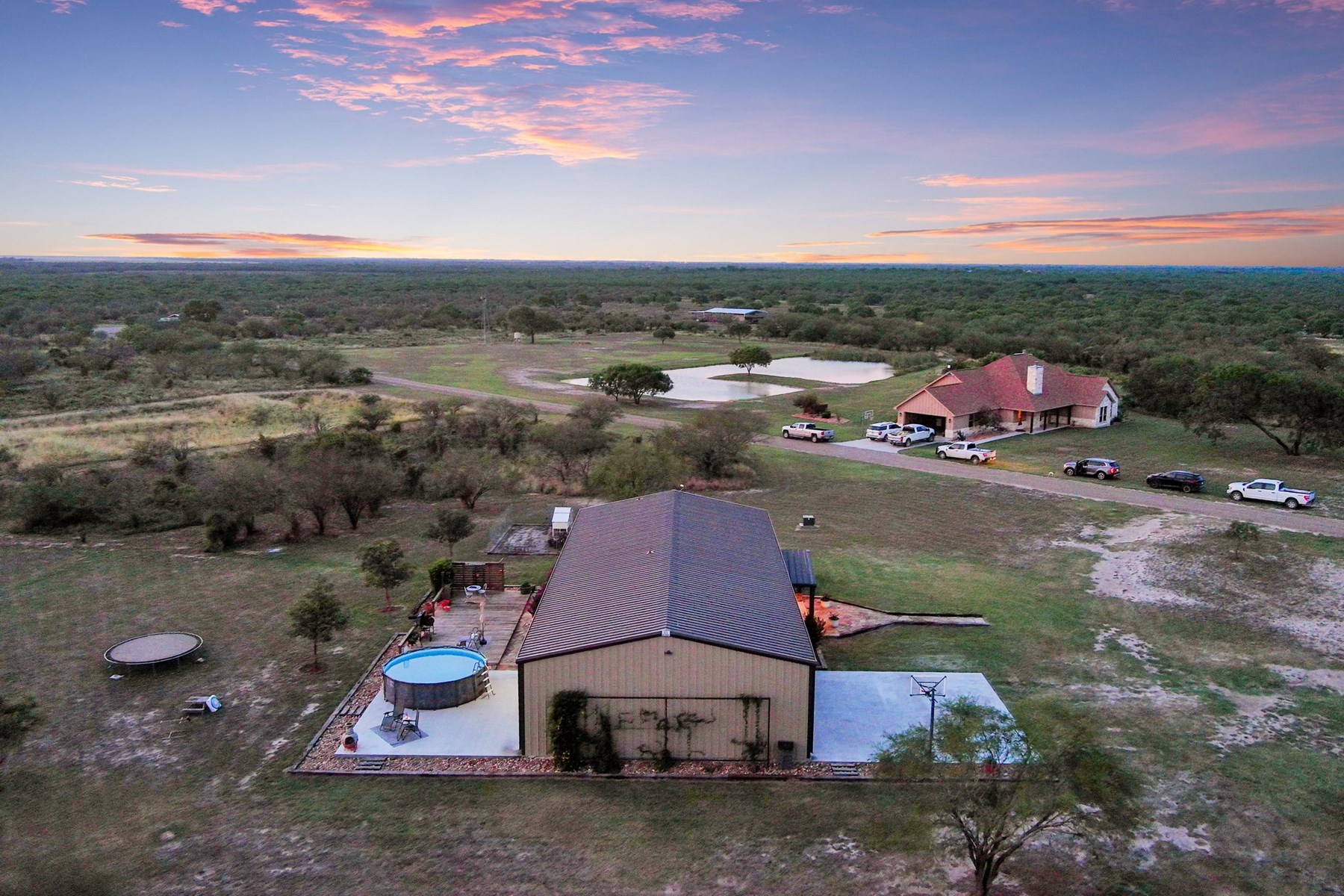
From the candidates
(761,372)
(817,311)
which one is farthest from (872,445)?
(817,311)

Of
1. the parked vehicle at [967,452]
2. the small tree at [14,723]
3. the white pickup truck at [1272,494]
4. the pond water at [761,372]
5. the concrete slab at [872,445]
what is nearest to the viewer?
the small tree at [14,723]

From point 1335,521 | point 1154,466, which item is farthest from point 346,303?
point 1335,521

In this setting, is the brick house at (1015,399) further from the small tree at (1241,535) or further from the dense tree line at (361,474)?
the small tree at (1241,535)

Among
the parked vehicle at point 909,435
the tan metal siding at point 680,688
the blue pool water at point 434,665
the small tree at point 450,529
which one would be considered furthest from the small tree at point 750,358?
the tan metal siding at point 680,688

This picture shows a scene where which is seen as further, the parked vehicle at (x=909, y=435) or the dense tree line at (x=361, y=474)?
the parked vehicle at (x=909, y=435)

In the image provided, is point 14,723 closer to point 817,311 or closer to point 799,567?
point 799,567

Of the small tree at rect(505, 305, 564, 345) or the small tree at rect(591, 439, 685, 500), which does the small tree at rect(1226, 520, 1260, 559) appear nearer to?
the small tree at rect(591, 439, 685, 500)

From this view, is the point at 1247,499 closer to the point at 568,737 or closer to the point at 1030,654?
the point at 1030,654
